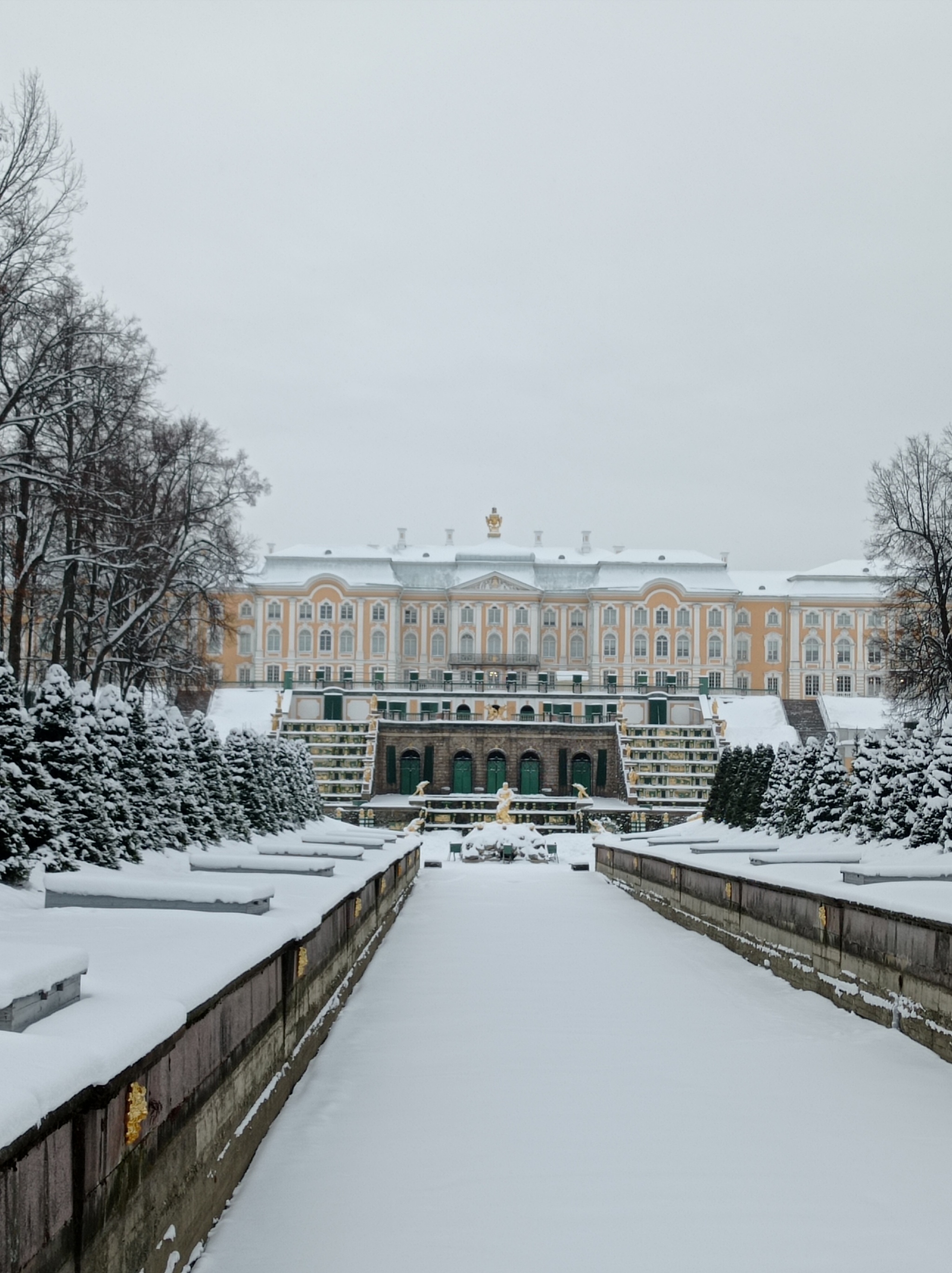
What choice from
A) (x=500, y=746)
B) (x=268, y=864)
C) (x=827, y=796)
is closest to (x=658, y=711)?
(x=500, y=746)

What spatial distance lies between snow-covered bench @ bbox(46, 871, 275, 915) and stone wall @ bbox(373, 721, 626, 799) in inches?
2083

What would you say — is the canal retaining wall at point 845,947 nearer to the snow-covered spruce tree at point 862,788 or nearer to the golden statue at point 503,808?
the snow-covered spruce tree at point 862,788

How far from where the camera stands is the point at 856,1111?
659 cm

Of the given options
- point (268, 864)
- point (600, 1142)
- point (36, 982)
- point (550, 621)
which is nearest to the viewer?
point (36, 982)

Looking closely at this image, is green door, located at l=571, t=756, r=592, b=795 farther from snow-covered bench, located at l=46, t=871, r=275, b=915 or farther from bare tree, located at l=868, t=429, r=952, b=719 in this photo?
snow-covered bench, located at l=46, t=871, r=275, b=915

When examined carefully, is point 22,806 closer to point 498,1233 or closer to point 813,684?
point 498,1233

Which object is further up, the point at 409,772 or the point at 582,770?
the point at 582,770

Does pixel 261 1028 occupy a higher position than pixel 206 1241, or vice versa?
pixel 261 1028

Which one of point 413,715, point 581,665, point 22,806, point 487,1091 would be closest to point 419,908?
point 22,806

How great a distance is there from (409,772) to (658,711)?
1475 centimetres

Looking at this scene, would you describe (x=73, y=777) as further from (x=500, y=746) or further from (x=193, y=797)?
(x=500, y=746)

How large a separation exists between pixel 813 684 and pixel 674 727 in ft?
97.8

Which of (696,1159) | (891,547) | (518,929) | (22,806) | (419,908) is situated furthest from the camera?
(891,547)

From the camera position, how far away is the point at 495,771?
204ft
